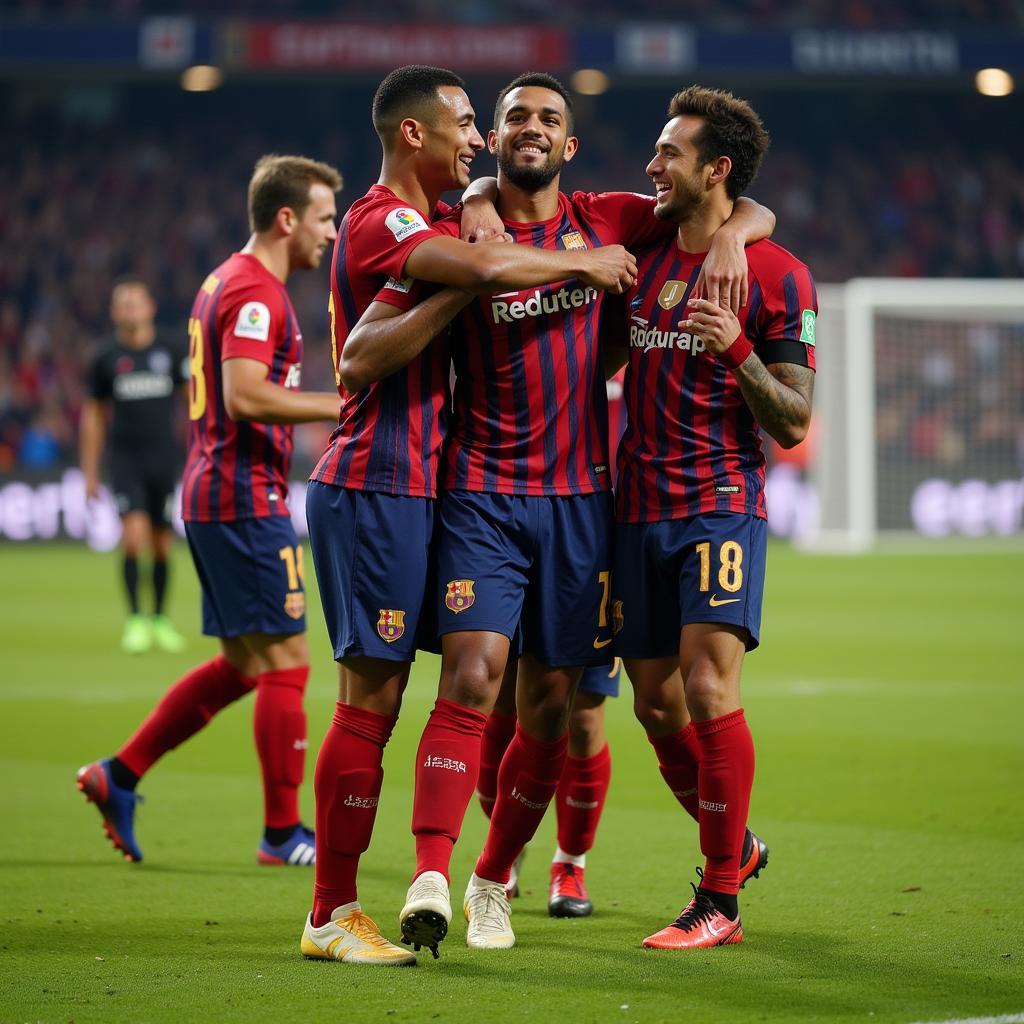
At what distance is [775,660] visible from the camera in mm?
10602

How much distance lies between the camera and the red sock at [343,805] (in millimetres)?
4012

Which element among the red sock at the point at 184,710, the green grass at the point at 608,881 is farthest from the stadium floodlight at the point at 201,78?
the red sock at the point at 184,710

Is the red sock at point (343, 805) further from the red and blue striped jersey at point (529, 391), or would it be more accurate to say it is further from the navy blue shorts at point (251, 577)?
the navy blue shorts at point (251, 577)

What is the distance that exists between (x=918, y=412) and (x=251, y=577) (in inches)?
682

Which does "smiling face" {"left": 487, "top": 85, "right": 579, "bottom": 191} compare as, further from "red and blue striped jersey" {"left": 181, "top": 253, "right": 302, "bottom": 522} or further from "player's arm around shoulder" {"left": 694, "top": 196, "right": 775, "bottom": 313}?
"red and blue striped jersey" {"left": 181, "top": 253, "right": 302, "bottom": 522}

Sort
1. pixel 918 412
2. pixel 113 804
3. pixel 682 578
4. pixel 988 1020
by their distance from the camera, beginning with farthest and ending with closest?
pixel 918 412, pixel 113 804, pixel 682 578, pixel 988 1020

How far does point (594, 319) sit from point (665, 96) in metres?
26.6

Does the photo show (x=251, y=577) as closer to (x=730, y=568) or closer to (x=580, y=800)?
(x=580, y=800)

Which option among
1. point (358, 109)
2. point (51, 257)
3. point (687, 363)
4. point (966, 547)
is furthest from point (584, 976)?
point (358, 109)

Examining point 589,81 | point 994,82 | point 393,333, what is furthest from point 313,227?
point 994,82

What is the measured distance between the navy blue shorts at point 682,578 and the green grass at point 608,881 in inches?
30.8

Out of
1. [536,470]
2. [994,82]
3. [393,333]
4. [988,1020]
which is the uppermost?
[994,82]

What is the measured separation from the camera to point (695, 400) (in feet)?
14.2

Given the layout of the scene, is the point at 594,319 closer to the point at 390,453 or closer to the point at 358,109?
the point at 390,453
